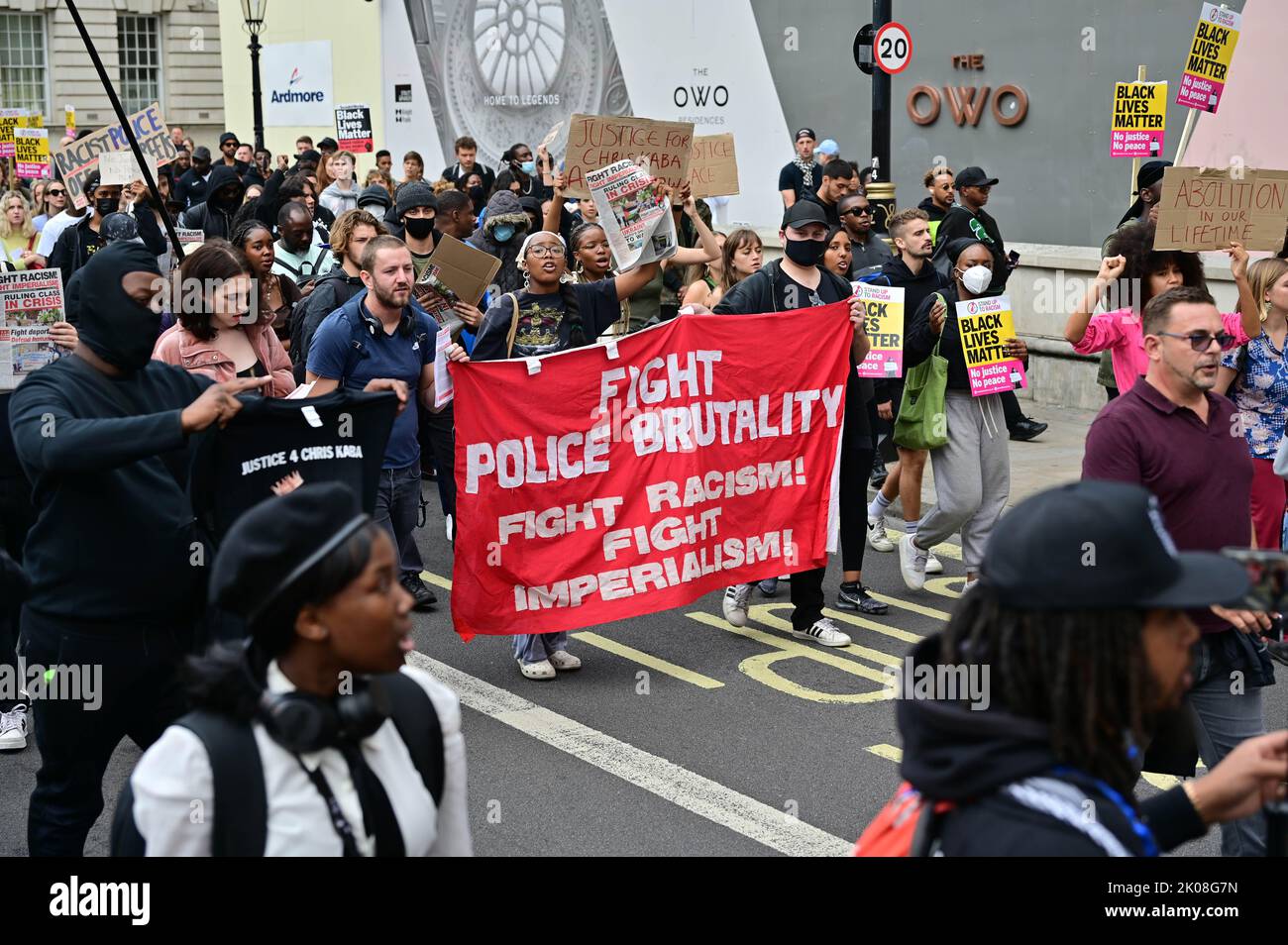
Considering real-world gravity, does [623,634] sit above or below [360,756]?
below

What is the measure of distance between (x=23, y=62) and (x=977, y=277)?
148ft

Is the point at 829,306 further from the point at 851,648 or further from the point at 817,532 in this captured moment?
the point at 851,648

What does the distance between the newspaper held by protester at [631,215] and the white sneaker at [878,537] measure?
2.78 m

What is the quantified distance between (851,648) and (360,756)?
5578 millimetres

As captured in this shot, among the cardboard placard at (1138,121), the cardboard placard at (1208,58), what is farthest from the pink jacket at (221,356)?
the cardboard placard at (1138,121)

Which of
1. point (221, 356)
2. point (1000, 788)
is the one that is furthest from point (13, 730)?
point (1000, 788)

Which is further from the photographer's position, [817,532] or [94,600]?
[817,532]

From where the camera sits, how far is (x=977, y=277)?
27.2 ft

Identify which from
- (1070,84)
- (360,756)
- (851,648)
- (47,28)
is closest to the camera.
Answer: (360,756)

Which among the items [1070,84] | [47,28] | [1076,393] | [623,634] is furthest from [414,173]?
[47,28]

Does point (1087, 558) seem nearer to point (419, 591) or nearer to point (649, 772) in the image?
point (649, 772)

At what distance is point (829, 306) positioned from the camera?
8.14 meters

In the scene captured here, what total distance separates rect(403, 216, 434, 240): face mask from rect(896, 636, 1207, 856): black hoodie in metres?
8.81

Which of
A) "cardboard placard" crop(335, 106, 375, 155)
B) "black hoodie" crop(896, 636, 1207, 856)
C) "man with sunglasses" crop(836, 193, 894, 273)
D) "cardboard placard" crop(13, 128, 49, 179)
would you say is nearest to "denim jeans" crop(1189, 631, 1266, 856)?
"black hoodie" crop(896, 636, 1207, 856)
